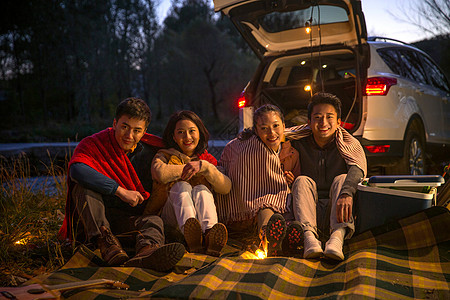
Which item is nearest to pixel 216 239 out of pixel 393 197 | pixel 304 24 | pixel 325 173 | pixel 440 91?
pixel 325 173

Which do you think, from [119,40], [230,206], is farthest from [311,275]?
[119,40]

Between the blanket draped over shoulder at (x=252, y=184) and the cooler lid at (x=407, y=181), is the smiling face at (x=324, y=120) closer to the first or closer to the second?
the blanket draped over shoulder at (x=252, y=184)

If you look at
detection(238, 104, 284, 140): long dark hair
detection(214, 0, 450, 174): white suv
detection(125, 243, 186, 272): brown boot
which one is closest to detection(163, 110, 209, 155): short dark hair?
detection(238, 104, 284, 140): long dark hair

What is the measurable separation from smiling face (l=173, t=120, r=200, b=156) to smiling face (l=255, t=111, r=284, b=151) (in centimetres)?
50

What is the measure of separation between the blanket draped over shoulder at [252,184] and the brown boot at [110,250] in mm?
925

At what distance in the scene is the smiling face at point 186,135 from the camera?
315cm

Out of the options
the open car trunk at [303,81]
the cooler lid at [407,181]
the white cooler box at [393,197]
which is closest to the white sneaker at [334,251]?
the white cooler box at [393,197]

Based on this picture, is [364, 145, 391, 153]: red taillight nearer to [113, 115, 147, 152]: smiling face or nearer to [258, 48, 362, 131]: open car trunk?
[258, 48, 362, 131]: open car trunk

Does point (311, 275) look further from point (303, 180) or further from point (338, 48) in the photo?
point (338, 48)

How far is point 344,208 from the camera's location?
2814 millimetres

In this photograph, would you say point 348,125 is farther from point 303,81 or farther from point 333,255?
point 333,255

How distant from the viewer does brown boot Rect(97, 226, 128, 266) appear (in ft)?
8.50

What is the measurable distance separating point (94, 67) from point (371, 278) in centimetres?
2059

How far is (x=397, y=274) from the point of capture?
2.32 meters
